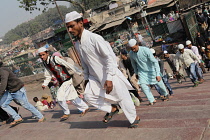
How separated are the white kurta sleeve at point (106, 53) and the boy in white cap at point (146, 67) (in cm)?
186

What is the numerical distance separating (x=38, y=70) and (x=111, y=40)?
597 cm

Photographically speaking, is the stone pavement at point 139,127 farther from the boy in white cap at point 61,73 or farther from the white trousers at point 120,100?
the boy in white cap at point 61,73

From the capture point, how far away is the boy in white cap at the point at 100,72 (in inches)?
127

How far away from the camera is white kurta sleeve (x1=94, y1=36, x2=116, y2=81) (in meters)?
3.17

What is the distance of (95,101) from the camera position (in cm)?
355

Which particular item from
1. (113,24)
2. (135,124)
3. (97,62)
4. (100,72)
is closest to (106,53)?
(97,62)

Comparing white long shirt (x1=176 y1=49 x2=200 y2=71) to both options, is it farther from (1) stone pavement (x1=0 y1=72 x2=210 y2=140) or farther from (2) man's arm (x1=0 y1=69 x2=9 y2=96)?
(2) man's arm (x1=0 y1=69 x2=9 y2=96)

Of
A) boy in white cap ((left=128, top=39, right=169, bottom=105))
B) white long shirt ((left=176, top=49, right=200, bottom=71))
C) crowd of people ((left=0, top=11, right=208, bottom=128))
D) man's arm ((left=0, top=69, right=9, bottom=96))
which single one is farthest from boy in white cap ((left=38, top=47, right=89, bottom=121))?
white long shirt ((left=176, top=49, right=200, bottom=71))

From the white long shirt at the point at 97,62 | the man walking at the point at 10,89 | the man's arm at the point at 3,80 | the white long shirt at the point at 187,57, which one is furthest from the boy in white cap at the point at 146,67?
the man's arm at the point at 3,80

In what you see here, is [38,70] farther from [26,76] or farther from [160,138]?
[160,138]

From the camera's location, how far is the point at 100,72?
3418 millimetres

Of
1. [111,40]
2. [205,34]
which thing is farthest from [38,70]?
[205,34]

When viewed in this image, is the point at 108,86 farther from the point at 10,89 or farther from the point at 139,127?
the point at 10,89

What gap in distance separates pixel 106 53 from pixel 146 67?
2.29 metres
